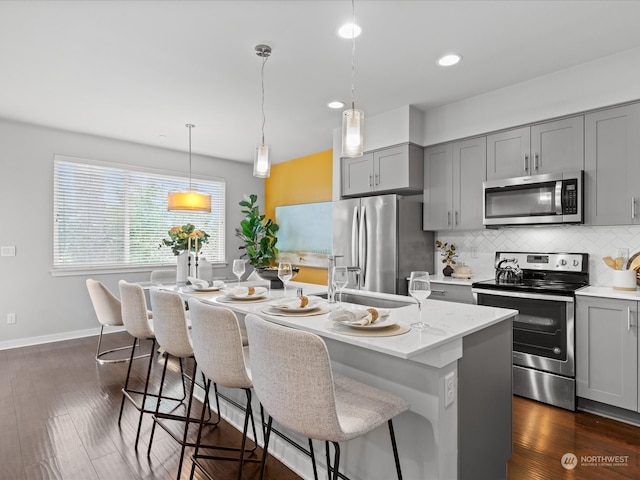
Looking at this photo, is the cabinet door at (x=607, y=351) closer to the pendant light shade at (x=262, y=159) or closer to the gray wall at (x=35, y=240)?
the pendant light shade at (x=262, y=159)

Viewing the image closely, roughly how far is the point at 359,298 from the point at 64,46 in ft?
8.96

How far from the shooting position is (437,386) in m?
1.44

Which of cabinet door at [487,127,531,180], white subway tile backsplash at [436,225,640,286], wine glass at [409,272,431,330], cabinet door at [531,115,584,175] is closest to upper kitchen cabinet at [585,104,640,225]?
cabinet door at [531,115,584,175]

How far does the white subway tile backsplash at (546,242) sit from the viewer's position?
3.07m

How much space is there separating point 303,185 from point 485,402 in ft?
15.4

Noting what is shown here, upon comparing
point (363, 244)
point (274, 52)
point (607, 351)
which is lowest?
point (607, 351)

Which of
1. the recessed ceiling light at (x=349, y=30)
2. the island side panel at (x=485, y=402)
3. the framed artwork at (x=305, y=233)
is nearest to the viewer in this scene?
the island side panel at (x=485, y=402)

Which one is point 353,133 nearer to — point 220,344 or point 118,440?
point 220,344

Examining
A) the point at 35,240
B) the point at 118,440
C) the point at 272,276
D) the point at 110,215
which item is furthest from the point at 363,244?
the point at 35,240

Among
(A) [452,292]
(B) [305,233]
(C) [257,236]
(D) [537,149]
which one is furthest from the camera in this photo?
(C) [257,236]

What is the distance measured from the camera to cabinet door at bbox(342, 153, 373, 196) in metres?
4.21

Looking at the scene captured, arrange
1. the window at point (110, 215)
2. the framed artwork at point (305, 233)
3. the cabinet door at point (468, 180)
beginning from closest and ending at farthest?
the cabinet door at point (468, 180), the window at point (110, 215), the framed artwork at point (305, 233)

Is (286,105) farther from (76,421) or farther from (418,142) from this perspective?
(76,421)

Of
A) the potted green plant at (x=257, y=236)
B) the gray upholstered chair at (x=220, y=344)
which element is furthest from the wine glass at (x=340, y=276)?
the potted green plant at (x=257, y=236)
